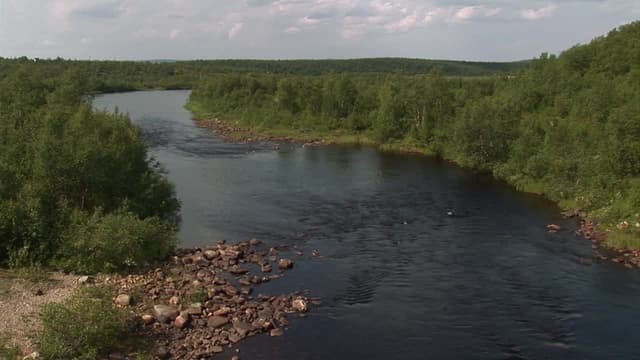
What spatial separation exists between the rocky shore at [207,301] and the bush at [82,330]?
2.22 feet

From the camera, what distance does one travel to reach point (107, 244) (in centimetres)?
2338

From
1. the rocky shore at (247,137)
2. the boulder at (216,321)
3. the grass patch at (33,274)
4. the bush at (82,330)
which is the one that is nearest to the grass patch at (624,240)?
the boulder at (216,321)

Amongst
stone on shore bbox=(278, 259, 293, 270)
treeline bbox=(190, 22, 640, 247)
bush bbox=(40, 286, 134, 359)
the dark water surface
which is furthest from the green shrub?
treeline bbox=(190, 22, 640, 247)

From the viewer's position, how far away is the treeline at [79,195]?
23.5 m

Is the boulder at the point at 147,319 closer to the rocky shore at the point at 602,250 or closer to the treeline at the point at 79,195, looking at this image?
the treeline at the point at 79,195

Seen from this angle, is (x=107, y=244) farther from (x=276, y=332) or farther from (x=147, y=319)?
(x=276, y=332)

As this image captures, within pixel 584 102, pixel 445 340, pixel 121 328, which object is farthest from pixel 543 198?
pixel 121 328

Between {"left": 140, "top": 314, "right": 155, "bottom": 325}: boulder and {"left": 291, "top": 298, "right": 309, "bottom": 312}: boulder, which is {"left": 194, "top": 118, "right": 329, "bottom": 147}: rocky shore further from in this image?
{"left": 140, "top": 314, "right": 155, "bottom": 325}: boulder

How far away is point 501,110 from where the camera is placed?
159 ft

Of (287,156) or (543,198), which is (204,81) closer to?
(287,156)

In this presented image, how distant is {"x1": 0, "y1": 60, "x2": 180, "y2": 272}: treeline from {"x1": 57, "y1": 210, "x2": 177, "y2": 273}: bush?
38mm

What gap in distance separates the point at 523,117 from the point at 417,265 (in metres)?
30.0

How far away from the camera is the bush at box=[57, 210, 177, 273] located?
23281 millimetres

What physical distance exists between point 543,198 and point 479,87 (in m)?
31.7
